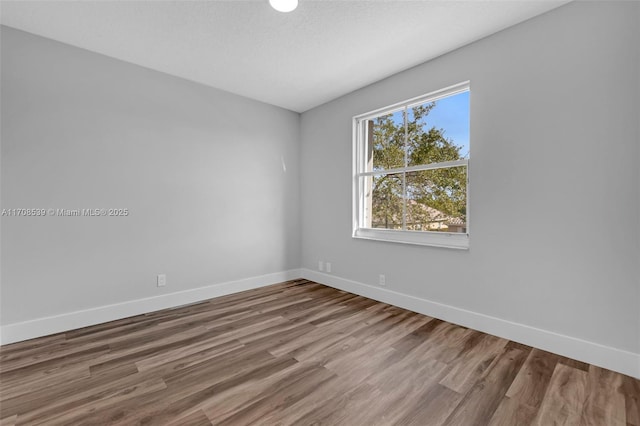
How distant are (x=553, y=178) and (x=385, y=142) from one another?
69.6 inches

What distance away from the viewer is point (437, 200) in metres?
2.98

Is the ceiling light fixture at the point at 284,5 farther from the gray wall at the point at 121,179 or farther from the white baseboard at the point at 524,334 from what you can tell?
the white baseboard at the point at 524,334

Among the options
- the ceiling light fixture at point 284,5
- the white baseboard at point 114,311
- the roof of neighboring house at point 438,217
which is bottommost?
the white baseboard at point 114,311

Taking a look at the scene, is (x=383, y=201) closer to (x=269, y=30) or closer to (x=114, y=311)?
(x=269, y=30)

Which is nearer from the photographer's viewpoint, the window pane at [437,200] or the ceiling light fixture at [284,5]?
the ceiling light fixture at [284,5]

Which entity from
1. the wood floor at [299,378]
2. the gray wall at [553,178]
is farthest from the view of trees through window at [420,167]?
the wood floor at [299,378]

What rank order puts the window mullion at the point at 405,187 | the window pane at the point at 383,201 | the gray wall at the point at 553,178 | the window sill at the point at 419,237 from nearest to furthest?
1. the gray wall at the point at 553,178
2. the window sill at the point at 419,237
3. the window mullion at the point at 405,187
4. the window pane at the point at 383,201

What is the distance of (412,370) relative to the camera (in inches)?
77.0

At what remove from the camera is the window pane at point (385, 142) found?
3.34 meters

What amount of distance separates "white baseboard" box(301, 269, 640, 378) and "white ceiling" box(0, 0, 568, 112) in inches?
98.2

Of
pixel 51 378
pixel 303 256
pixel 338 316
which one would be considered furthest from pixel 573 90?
pixel 51 378

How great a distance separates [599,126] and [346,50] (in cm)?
208

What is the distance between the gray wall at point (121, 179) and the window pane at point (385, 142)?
1.43 metres

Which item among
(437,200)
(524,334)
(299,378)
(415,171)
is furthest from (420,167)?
(299,378)
